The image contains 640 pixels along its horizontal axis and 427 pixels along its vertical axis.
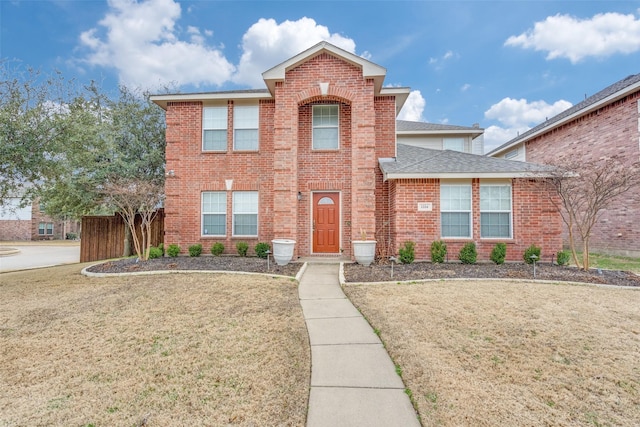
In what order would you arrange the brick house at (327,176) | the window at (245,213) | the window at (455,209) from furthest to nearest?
the window at (245,213) → the window at (455,209) → the brick house at (327,176)

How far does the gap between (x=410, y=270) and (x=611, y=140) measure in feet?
37.4

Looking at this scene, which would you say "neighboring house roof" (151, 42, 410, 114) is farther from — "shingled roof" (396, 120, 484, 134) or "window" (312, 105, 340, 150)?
"shingled roof" (396, 120, 484, 134)

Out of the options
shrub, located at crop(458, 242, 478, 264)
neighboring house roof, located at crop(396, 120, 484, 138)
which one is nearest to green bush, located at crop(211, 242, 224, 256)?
shrub, located at crop(458, 242, 478, 264)

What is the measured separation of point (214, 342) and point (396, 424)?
2520 mm

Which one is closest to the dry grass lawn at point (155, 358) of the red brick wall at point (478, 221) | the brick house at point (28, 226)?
the red brick wall at point (478, 221)

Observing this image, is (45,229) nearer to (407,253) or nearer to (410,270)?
(407,253)

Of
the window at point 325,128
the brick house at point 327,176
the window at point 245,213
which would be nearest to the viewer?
the brick house at point 327,176

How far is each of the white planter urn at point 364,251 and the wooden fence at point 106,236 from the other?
30.1ft

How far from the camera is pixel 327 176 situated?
11.1 metres

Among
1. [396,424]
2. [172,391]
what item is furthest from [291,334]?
[396,424]

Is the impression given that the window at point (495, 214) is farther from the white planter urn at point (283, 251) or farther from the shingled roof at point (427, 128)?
the shingled roof at point (427, 128)

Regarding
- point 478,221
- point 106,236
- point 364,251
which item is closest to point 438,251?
point 478,221

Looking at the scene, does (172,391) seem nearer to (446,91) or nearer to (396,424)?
(396,424)

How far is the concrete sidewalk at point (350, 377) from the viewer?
244 cm
